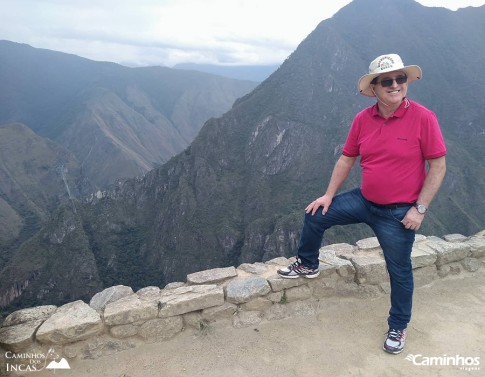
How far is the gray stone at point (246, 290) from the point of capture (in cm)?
491

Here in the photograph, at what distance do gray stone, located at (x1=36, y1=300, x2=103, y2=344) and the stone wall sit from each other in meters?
0.01

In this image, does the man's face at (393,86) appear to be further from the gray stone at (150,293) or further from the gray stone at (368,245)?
the gray stone at (150,293)

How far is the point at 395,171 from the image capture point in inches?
146

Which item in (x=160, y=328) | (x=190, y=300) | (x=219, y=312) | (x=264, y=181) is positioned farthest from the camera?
(x=264, y=181)

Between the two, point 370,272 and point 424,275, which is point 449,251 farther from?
point 370,272

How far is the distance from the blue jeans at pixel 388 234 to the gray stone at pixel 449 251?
2.24m

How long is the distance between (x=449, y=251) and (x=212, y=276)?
397 centimetres

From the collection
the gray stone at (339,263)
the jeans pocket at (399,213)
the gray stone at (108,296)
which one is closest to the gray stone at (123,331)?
the gray stone at (108,296)

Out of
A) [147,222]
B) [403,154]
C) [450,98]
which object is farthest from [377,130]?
[450,98]

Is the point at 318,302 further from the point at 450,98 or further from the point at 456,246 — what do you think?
the point at 450,98

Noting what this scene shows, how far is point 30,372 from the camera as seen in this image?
13.4 ft

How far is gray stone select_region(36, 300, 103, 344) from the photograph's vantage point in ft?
13.9


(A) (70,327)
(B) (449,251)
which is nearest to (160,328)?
(A) (70,327)

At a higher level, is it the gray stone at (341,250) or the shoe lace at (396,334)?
the gray stone at (341,250)
